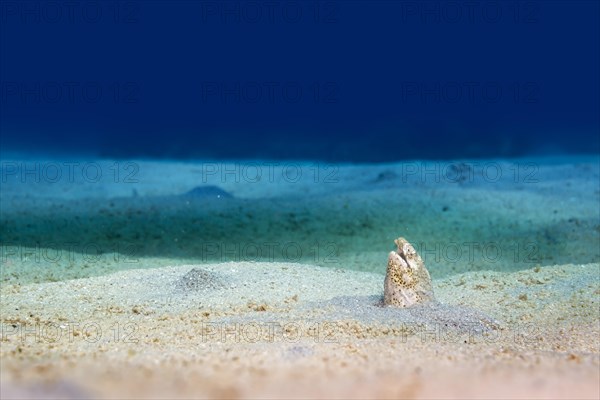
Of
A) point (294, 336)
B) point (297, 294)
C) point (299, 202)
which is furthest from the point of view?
point (299, 202)

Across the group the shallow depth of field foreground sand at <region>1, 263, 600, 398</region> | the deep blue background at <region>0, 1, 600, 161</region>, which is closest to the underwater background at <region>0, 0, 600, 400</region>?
the shallow depth of field foreground sand at <region>1, 263, 600, 398</region>

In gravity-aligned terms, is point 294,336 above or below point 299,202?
below

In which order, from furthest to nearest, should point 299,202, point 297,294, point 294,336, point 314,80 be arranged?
1. point 314,80
2. point 299,202
3. point 297,294
4. point 294,336

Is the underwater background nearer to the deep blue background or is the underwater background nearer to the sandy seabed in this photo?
the sandy seabed

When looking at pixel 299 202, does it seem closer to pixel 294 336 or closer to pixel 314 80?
pixel 294 336

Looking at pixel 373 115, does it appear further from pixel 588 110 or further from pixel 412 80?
pixel 588 110

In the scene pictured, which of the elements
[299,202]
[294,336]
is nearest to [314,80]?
[299,202]
